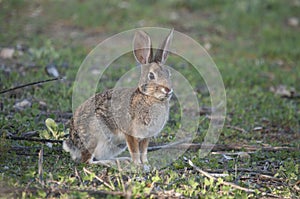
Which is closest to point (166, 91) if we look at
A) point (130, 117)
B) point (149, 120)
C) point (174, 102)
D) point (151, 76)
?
point (151, 76)

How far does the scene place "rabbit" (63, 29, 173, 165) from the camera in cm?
571

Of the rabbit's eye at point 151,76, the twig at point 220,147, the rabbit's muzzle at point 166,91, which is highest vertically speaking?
the rabbit's eye at point 151,76

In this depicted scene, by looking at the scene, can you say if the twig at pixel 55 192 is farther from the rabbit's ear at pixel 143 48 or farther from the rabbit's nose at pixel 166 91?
the rabbit's ear at pixel 143 48

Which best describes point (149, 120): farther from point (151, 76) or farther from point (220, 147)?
point (220, 147)

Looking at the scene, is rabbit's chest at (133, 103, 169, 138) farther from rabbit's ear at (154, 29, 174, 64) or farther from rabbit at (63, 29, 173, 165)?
rabbit's ear at (154, 29, 174, 64)

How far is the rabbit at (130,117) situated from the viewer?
5.71 meters

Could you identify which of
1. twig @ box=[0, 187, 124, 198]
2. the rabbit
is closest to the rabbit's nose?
the rabbit

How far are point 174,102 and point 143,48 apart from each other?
8.37 feet

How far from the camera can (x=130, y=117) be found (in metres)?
5.78

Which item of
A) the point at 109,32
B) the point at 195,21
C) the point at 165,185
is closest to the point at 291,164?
the point at 165,185

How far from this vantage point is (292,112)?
830cm

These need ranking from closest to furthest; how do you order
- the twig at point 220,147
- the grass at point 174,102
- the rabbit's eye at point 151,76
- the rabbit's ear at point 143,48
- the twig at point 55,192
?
1. the twig at point 55,192
2. the grass at point 174,102
3. the rabbit's eye at point 151,76
4. the rabbit's ear at point 143,48
5. the twig at point 220,147

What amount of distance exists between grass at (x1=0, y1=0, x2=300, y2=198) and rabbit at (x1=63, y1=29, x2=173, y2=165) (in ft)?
0.76

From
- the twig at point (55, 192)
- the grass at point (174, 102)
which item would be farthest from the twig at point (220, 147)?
the twig at point (55, 192)
